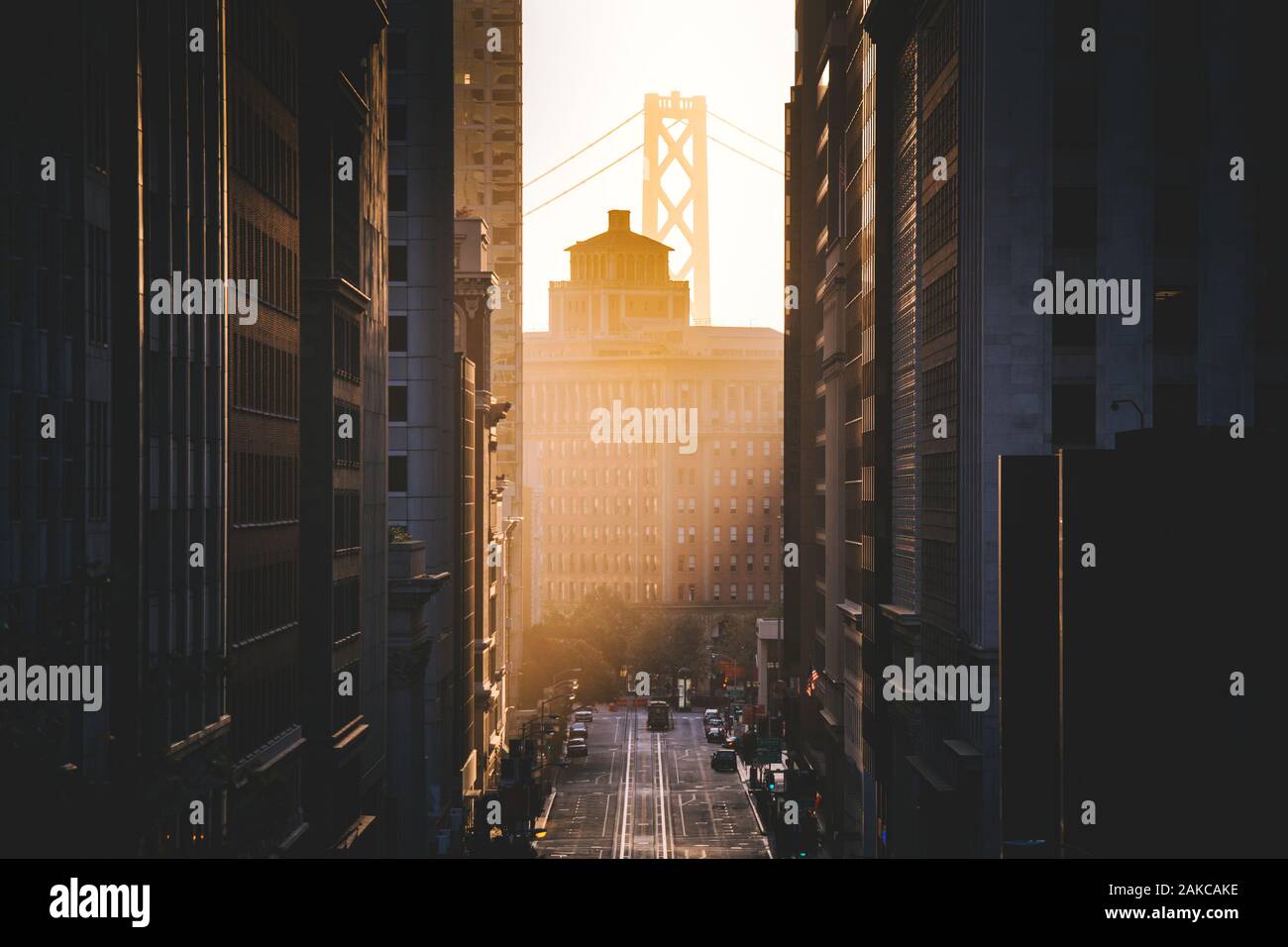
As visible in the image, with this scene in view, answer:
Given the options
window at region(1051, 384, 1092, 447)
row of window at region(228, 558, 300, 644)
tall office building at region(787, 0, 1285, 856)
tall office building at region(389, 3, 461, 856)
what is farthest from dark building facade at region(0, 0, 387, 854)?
window at region(1051, 384, 1092, 447)

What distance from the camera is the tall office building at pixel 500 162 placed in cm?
12812

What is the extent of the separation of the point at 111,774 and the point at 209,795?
542cm

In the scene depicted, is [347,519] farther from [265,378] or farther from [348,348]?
[265,378]

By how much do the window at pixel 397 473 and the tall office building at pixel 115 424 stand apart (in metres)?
34.6

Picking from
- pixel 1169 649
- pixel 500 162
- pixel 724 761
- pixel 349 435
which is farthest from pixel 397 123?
pixel 500 162

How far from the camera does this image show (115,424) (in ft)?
90.7

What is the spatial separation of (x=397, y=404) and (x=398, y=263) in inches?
262

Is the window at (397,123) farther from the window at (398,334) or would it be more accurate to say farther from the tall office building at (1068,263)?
the tall office building at (1068,263)

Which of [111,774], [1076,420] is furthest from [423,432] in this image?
[111,774]

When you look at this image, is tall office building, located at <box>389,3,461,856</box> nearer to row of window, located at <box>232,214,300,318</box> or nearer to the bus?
row of window, located at <box>232,214,300,318</box>

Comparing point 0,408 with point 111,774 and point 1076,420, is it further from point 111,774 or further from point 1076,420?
point 1076,420

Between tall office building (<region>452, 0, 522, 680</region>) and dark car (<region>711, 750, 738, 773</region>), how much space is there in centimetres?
2921
